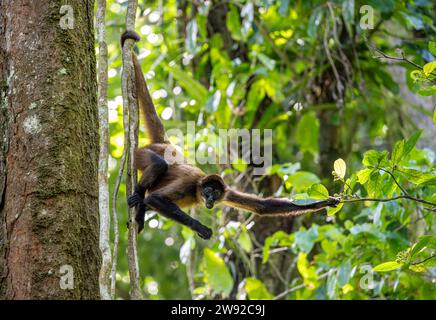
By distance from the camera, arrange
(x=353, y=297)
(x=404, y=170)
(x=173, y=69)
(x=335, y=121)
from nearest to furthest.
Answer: (x=404, y=170)
(x=353, y=297)
(x=173, y=69)
(x=335, y=121)

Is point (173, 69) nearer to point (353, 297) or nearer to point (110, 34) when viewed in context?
point (110, 34)

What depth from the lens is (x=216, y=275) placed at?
6098 millimetres

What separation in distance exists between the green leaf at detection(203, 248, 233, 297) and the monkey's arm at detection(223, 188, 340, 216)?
25.7 inches

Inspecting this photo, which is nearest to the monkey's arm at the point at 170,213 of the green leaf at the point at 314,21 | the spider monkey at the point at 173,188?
the spider monkey at the point at 173,188

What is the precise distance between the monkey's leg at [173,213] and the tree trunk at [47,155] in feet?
7.71

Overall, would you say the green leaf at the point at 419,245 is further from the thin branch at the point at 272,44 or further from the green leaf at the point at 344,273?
the thin branch at the point at 272,44

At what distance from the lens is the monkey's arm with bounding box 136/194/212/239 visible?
511 centimetres

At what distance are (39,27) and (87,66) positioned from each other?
0.94 ft

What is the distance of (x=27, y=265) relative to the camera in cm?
243

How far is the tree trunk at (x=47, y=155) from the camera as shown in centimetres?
246

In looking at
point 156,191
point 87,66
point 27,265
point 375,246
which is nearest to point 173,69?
point 156,191

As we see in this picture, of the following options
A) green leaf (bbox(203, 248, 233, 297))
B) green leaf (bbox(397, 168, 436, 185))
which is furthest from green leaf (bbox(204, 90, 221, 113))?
green leaf (bbox(397, 168, 436, 185))

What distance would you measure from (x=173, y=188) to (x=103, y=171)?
2.36 meters

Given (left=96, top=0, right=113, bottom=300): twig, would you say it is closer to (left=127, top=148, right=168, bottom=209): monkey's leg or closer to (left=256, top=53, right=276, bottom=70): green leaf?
(left=127, top=148, right=168, bottom=209): monkey's leg
